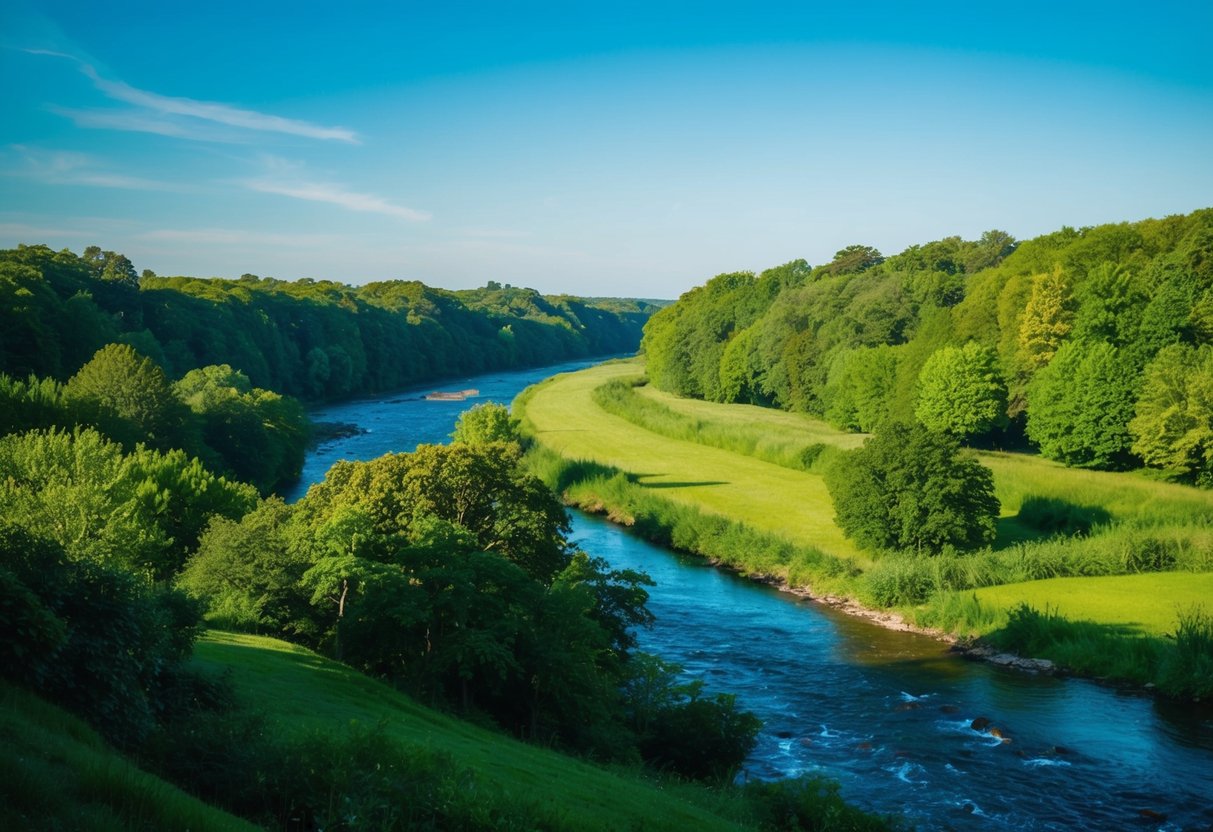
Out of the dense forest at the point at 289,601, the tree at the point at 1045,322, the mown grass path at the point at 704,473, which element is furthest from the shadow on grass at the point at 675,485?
the dense forest at the point at 289,601

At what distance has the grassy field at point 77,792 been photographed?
30.0 ft

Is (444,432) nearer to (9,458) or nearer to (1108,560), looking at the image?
Result: (9,458)

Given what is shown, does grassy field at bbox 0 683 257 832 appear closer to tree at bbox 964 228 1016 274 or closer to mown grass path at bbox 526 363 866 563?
mown grass path at bbox 526 363 866 563

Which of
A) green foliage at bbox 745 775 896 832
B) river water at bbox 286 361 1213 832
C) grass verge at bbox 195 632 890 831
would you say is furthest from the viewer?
river water at bbox 286 361 1213 832

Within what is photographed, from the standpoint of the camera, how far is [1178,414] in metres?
55.0

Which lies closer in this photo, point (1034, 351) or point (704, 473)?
point (704, 473)

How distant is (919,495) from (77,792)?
42.0 m

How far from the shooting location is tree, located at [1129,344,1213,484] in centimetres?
5419

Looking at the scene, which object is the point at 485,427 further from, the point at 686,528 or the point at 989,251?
the point at 989,251

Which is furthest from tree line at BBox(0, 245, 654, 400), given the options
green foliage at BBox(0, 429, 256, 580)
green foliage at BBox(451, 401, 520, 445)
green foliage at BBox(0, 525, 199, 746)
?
green foliage at BBox(0, 525, 199, 746)

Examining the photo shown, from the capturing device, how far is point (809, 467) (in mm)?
70375

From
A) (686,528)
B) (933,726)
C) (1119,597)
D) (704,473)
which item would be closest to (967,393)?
(704,473)

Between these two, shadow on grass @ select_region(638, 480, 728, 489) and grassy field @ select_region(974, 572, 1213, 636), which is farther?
shadow on grass @ select_region(638, 480, 728, 489)

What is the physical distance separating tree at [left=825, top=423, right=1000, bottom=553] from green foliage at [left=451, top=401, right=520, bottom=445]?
1134 inches
